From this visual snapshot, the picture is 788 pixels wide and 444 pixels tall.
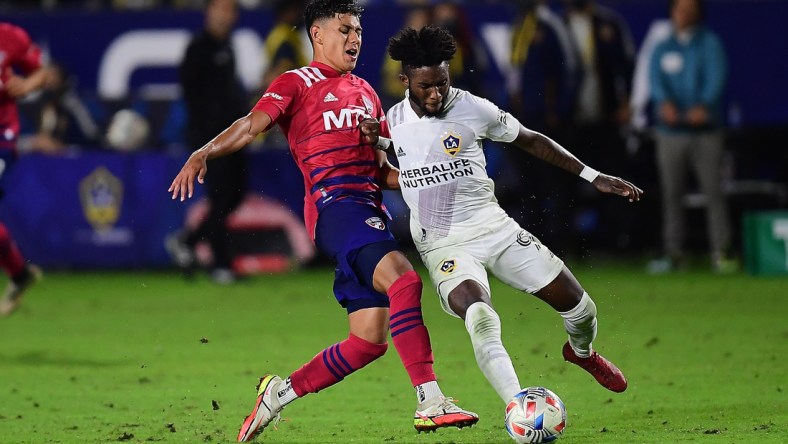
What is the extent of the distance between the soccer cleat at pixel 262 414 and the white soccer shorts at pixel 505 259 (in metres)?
0.93

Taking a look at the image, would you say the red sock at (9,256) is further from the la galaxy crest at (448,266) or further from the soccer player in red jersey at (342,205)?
the la galaxy crest at (448,266)

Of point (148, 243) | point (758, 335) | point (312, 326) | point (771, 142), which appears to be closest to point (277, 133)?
point (148, 243)

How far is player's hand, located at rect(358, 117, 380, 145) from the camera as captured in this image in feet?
21.3

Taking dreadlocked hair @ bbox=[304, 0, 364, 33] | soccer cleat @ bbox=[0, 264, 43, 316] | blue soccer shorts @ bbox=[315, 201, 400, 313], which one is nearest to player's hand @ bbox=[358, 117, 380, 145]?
blue soccer shorts @ bbox=[315, 201, 400, 313]

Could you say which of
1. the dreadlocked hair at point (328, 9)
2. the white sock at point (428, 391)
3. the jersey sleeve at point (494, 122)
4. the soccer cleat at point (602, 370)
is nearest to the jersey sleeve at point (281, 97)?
the dreadlocked hair at point (328, 9)

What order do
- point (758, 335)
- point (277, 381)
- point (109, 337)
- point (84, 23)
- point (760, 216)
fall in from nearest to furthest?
1. point (277, 381)
2. point (758, 335)
3. point (109, 337)
4. point (760, 216)
5. point (84, 23)

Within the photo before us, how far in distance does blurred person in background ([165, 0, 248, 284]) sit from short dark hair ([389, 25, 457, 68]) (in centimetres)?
765

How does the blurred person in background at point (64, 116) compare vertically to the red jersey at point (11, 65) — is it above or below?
below

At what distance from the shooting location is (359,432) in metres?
6.64

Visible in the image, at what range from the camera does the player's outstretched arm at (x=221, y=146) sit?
236 inches

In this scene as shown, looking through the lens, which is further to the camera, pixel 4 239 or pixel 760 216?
pixel 760 216

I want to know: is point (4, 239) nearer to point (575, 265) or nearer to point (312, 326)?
point (312, 326)

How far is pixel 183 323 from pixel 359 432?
5.05m

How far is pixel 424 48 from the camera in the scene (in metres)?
6.44
